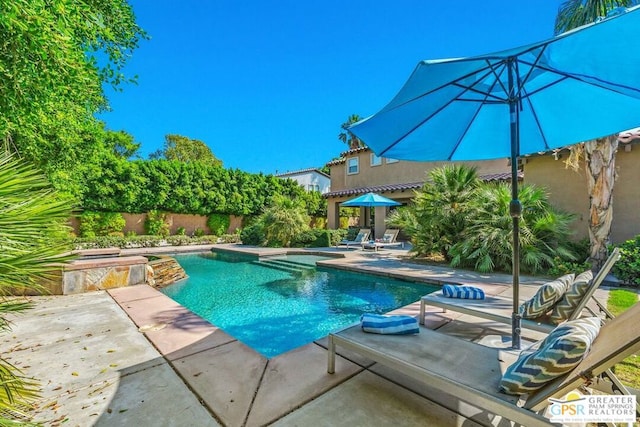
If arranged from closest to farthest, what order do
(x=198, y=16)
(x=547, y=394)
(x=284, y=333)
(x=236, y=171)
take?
(x=547, y=394)
(x=284, y=333)
(x=198, y=16)
(x=236, y=171)

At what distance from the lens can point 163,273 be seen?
26.9 ft

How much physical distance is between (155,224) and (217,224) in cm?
439

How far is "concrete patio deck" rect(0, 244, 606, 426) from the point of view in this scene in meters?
2.21

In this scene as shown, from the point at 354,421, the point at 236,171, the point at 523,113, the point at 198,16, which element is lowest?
the point at 354,421

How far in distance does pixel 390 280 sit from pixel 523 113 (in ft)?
19.0

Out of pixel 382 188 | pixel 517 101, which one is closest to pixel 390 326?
pixel 517 101

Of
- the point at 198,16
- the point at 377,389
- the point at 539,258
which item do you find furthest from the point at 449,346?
the point at 198,16

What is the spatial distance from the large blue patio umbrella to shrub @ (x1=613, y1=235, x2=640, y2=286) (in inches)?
214

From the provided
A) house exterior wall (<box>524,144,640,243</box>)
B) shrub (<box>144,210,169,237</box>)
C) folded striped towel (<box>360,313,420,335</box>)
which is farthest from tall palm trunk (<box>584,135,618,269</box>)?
shrub (<box>144,210,169,237</box>)

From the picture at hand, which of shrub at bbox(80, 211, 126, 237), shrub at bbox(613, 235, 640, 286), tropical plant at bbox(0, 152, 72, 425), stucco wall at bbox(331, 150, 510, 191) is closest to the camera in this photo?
tropical plant at bbox(0, 152, 72, 425)

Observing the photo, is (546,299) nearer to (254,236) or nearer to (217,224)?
(254,236)

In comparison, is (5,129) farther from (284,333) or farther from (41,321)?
(284,333)

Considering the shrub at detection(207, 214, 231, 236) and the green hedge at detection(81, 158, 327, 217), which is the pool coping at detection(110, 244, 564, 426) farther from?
the shrub at detection(207, 214, 231, 236)

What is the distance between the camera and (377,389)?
257 centimetres
